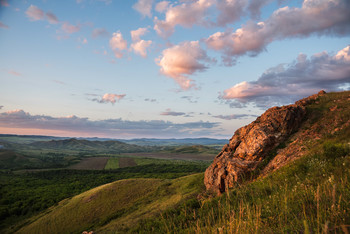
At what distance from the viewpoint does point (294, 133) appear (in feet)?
79.4

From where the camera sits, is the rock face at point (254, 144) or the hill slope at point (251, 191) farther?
the rock face at point (254, 144)

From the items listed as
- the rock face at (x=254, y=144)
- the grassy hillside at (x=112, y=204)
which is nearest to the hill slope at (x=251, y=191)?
the grassy hillside at (x=112, y=204)

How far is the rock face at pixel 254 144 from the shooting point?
75.4 ft

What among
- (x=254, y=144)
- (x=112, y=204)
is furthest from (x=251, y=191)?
(x=112, y=204)

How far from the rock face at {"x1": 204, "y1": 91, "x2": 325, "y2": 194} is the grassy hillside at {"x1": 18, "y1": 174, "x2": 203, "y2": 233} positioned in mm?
5668

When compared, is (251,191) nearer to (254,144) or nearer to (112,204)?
(254,144)

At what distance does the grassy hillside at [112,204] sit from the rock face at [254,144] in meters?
5.67

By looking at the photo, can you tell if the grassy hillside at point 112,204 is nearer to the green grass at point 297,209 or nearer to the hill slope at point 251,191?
the hill slope at point 251,191

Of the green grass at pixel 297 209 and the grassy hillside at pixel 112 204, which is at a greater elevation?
the green grass at pixel 297 209

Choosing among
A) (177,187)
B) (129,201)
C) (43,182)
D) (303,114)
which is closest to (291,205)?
(303,114)

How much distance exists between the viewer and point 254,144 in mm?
23938

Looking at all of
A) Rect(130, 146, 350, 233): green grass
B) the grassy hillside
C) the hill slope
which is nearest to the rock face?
the hill slope

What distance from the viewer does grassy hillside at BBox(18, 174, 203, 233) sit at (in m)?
30.4

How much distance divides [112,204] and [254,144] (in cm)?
3136
